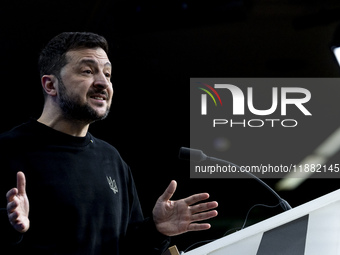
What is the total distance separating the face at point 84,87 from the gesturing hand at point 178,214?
37 cm

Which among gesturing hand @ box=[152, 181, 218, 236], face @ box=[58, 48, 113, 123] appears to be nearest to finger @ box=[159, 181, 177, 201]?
gesturing hand @ box=[152, 181, 218, 236]

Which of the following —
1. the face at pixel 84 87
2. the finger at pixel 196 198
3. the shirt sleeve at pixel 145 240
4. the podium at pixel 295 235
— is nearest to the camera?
the podium at pixel 295 235

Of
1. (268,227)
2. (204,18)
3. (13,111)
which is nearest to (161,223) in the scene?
(268,227)

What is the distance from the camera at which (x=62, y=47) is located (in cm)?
158

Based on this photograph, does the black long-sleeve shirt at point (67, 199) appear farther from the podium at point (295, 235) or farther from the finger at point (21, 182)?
the podium at point (295, 235)

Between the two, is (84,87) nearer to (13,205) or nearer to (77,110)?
(77,110)

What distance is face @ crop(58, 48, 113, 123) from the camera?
147 centimetres

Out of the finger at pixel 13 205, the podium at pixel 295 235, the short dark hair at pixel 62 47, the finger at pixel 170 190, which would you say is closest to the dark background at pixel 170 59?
the short dark hair at pixel 62 47

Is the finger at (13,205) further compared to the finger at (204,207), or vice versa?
the finger at (204,207)

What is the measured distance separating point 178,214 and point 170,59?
2.23 m

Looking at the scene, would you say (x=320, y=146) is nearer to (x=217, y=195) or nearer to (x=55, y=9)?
(x=217, y=195)

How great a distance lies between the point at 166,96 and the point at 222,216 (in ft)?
4.11

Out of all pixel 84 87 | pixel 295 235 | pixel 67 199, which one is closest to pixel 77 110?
pixel 84 87

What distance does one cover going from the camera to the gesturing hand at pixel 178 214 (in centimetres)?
126
